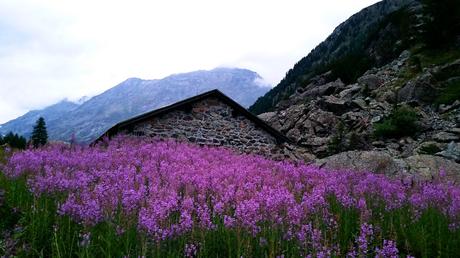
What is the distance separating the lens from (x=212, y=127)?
21.4m

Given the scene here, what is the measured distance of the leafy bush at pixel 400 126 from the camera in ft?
76.2

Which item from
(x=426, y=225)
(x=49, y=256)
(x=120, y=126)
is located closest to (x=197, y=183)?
(x=49, y=256)

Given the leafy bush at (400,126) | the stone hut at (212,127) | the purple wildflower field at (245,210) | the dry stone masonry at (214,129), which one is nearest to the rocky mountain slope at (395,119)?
the leafy bush at (400,126)

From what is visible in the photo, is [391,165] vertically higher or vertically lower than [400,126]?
lower

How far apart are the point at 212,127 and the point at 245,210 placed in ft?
52.7

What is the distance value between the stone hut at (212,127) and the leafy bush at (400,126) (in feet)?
19.5

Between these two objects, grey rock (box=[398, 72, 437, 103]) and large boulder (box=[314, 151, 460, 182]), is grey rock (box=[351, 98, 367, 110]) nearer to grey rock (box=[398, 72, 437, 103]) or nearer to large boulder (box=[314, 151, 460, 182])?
grey rock (box=[398, 72, 437, 103])

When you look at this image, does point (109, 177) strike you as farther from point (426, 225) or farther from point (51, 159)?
point (426, 225)

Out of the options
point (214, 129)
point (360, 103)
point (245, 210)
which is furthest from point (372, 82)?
point (245, 210)

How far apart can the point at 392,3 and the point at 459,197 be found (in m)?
132

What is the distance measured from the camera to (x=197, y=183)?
7.80m

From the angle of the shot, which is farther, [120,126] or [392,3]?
[392,3]

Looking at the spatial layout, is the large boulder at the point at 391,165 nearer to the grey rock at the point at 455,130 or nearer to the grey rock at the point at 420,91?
the grey rock at the point at 455,130

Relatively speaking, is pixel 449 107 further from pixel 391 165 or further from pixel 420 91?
pixel 391 165
